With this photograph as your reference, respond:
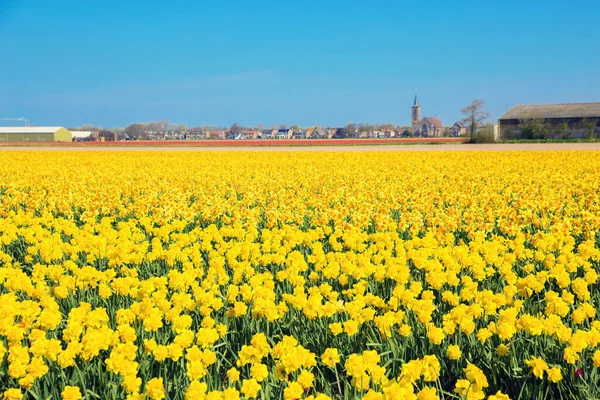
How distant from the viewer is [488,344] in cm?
425

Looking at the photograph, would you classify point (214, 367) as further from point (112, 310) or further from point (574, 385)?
point (574, 385)

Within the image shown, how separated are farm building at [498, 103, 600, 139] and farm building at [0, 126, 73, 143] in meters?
86.3

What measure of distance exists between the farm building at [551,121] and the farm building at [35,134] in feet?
283

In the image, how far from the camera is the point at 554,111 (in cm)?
8375

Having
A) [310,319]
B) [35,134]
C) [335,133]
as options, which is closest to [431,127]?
[335,133]

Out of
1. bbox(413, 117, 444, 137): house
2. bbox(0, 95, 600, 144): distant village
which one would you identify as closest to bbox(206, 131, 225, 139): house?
bbox(0, 95, 600, 144): distant village

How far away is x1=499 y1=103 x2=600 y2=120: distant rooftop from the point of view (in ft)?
266

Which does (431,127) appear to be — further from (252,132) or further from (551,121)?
(551,121)

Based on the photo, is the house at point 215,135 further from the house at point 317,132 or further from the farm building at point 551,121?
the farm building at point 551,121

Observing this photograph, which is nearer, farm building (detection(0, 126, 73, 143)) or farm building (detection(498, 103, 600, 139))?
farm building (detection(498, 103, 600, 139))

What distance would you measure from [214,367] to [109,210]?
7633 millimetres

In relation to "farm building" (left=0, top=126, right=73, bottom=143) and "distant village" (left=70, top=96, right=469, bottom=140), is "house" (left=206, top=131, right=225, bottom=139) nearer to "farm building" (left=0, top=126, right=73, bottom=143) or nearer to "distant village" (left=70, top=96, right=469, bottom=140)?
"distant village" (left=70, top=96, right=469, bottom=140)

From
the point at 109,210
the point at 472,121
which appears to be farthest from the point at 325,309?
the point at 472,121

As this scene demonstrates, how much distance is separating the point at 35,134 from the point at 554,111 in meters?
Result: 99.1
